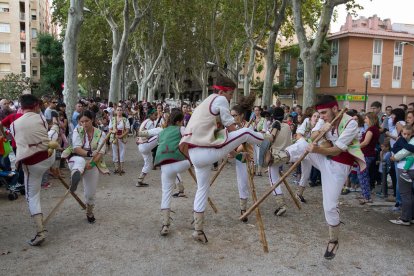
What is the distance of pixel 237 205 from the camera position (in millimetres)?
7738

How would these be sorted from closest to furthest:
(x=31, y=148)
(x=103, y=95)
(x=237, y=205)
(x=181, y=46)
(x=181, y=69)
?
(x=31, y=148)
(x=237, y=205)
(x=181, y=46)
(x=181, y=69)
(x=103, y=95)

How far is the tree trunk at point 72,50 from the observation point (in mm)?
12773

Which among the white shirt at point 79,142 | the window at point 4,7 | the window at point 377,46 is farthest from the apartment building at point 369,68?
the white shirt at point 79,142

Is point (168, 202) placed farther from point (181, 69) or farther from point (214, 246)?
point (181, 69)

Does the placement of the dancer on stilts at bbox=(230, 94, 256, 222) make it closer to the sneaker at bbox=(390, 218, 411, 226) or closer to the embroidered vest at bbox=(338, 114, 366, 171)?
the embroidered vest at bbox=(338, 114, 366, 171)

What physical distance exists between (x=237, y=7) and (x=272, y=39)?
9.15 meters

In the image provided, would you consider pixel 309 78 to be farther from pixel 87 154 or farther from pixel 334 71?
pixel 334 71

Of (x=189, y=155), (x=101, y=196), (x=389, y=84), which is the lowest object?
(x=101, y=196)

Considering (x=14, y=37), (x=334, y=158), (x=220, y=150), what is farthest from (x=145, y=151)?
(x=14, y=37)

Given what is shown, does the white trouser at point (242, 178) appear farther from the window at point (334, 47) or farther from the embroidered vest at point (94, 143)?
the window at point (334, 47)

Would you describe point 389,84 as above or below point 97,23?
below

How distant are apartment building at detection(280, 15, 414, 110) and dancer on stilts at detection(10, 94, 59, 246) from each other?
38569 millimetres

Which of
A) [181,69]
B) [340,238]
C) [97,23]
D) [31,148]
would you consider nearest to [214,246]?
[340,238]

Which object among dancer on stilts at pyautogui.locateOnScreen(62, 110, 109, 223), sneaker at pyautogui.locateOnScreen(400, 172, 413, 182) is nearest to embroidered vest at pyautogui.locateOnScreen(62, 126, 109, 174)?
dancer on stilts at pyautogui.locateOnScreen(62, 110, 109, 223)
